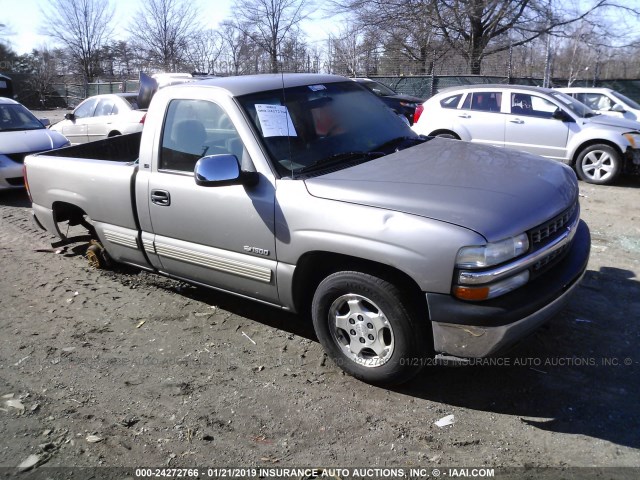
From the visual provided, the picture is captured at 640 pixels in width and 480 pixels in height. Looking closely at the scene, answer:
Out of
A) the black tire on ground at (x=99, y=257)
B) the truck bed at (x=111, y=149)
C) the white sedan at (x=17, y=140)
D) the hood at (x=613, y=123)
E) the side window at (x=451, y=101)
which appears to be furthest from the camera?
Result: the side window at (x=451, y=101)

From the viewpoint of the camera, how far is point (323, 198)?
10.9ft

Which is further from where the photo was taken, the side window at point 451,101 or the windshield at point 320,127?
the side window at point 451,101

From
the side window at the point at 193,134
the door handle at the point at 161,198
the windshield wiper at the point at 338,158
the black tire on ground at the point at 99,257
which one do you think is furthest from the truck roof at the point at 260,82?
the black tire on ground at the point at 99,257

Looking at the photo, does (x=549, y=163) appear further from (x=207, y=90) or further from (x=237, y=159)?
(x=207, y=90)

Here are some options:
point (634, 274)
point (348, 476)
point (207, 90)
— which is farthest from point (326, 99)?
point (634, 274)

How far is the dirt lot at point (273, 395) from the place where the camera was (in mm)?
2906

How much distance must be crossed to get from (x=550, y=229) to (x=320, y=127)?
1.73m

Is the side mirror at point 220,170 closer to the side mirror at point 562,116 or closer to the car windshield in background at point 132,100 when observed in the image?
the side mirror at point 562,116

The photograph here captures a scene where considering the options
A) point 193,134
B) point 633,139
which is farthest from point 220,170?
point 633,139

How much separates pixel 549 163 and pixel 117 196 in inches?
134

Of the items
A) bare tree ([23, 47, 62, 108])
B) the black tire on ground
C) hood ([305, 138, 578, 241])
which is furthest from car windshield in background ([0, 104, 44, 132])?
bare tree ([23, 47, 62, 108])

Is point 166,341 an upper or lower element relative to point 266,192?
lower

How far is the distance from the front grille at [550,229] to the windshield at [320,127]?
1298mm

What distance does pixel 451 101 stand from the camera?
34.7ft
